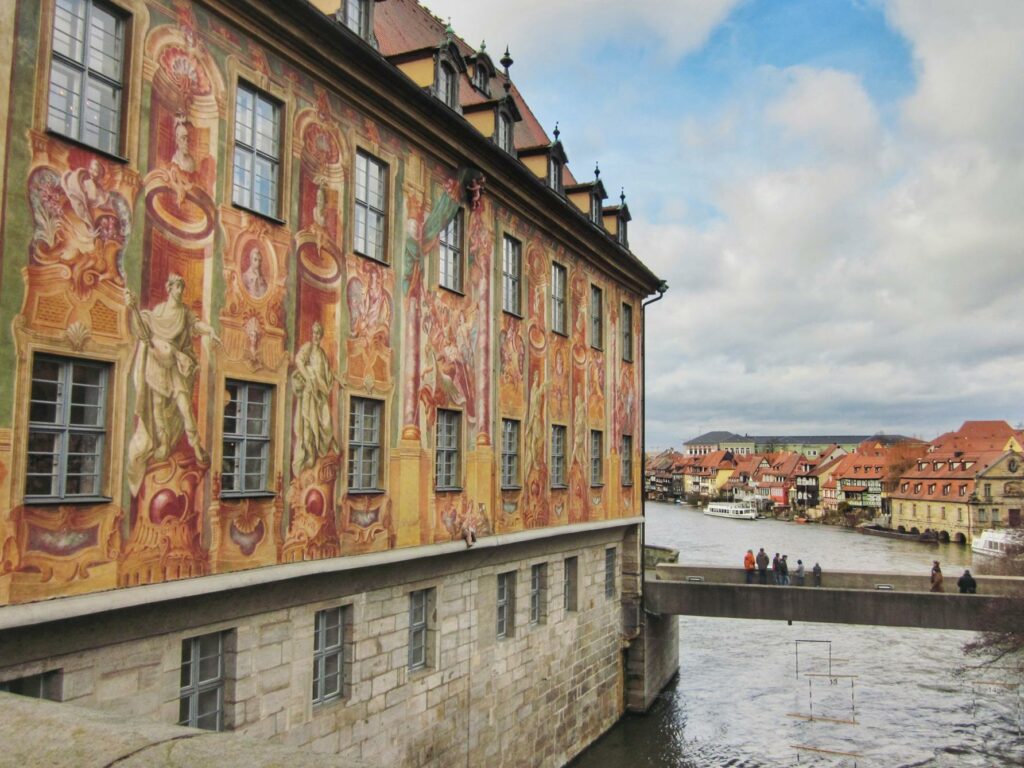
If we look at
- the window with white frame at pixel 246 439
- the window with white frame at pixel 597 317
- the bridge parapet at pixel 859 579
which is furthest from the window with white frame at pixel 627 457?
the window with white frame at pixel 246 439

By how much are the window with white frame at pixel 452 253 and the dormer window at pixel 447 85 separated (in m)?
1.54

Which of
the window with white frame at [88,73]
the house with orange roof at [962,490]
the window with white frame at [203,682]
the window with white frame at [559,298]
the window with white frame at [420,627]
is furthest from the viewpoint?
the house with orange roof at [962,490]

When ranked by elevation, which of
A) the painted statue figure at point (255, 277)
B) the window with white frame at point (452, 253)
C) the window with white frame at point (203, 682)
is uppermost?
the window with white frame at point (452, 253)

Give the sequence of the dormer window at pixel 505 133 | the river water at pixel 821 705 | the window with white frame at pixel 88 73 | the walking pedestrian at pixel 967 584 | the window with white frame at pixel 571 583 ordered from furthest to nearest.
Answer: the walking pedestrian at pixel 967 584, the river water at pixel 821 705, the window with white frame at pixel 571 583, the dormer window at pixel 505 133, the window with white frame at pixel 88 73

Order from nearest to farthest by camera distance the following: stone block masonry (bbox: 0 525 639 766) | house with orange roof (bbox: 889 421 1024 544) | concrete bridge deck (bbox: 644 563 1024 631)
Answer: stone block masonry (bbox: 0 525 639 766), concrete bridge deck (bbox: 644 563 1024 631), house with orange roof (bbox: 889 421 1024 544)

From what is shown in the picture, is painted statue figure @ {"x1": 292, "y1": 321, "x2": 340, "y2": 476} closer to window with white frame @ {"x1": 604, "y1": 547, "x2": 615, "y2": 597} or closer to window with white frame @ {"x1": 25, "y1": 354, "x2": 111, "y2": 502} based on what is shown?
window with white frame @ {"x1": 25, "y1": 354, "x2": 111, "y2": 502}

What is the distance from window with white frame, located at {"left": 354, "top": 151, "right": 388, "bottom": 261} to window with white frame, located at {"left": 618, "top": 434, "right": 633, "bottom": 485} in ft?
32.5

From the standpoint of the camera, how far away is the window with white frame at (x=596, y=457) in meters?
17.9

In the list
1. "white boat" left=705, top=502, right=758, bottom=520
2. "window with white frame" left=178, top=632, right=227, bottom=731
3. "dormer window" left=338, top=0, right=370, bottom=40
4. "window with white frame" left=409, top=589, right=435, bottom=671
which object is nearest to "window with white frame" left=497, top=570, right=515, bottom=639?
"window with white frame" left=409, top=589, right=435, bottom=671

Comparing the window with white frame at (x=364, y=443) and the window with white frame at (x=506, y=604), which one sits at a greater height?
the window with white frame at (x=364, y=443)

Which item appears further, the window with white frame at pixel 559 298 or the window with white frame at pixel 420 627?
the window with white frame at pixel 559 298

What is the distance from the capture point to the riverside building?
6.89 metres

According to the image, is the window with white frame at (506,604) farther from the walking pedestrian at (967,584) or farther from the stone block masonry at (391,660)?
the walking pedestrian at (967,584)

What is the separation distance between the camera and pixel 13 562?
21.3 ft
